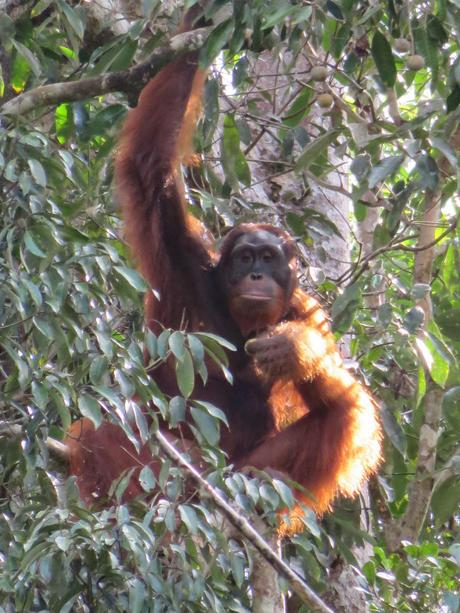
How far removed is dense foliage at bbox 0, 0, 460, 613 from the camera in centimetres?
325

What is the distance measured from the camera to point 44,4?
443 centimetres

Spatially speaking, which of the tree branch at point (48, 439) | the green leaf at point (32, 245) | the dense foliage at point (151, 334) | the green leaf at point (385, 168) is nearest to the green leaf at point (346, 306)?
the dense foliage at point (151, 334)

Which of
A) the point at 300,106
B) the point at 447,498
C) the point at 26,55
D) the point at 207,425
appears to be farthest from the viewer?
the point at 300,106

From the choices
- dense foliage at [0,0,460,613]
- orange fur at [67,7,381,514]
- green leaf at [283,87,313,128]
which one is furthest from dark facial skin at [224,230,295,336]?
green leaf at [283,87,313,128]

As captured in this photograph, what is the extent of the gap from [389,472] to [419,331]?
1380mm

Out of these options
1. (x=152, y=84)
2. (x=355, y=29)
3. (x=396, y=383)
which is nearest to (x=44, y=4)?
(x=152, y=84)

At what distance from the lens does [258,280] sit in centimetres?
516

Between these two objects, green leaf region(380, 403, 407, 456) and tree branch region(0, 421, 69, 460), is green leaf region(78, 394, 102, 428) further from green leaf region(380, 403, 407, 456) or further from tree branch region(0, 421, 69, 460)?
green leaf region(380, 403, 407, 456)

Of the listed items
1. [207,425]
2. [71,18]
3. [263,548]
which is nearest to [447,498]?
[207,425]

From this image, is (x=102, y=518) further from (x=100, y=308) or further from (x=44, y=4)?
(x=44, y=4)

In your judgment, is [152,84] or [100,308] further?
[152,84]

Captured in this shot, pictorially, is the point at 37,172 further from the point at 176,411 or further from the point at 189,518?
the point at 189,518

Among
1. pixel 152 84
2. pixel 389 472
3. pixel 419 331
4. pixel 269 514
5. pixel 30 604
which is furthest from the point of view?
pixel 389 472

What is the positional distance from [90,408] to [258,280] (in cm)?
190
